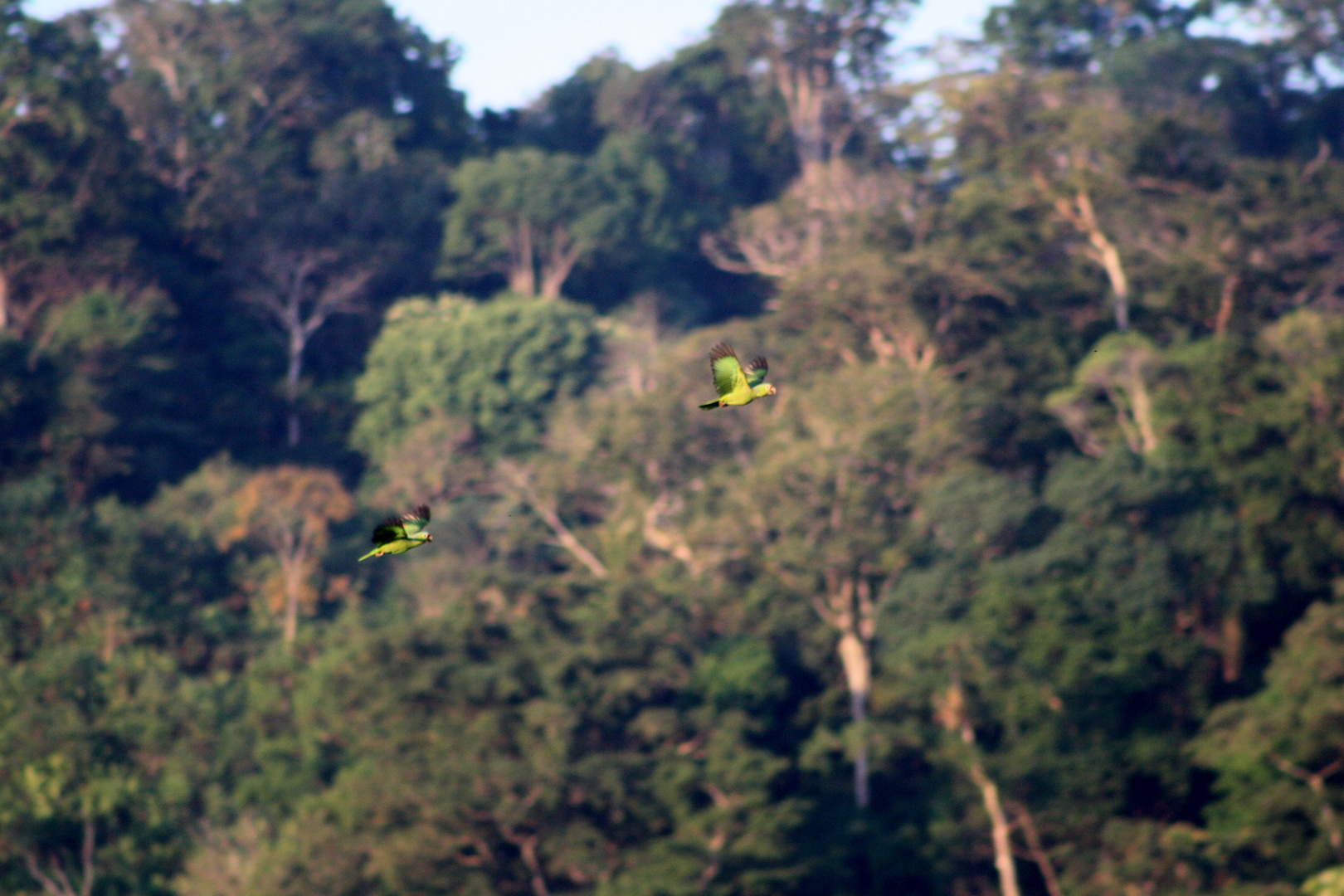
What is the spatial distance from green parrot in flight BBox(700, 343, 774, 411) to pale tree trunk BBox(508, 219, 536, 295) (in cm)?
3780

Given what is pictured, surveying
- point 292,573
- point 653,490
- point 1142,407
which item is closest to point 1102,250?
point 1142,407

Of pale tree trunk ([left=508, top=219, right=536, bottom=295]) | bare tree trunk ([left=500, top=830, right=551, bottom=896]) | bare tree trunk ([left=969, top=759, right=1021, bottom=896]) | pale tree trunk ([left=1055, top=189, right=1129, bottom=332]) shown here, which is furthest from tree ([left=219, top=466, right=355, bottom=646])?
pale tree trunk ([left=1055, top=189, right=1129, bottom=332])

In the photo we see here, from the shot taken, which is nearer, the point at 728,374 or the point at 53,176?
the point at 728,374

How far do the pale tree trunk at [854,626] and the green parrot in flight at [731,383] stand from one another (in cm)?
2116

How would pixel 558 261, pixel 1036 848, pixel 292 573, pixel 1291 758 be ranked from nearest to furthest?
pixel 1291 758, pixel 1036 848, pixel 292 573, pixel 558 261

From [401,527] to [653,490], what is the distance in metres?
25.0

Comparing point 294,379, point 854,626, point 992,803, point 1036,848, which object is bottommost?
point 1036,848

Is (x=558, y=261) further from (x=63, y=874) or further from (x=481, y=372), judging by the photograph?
(x=63, y=874)

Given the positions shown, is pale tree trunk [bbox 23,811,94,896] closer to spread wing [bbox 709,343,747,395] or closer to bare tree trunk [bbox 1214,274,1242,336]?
bare tree trunk [bbox 1214,274,1242,336]

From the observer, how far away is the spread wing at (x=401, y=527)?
13.6 feet

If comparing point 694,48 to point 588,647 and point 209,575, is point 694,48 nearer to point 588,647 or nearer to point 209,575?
point 209,575

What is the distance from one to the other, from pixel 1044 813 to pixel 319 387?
22422 mm

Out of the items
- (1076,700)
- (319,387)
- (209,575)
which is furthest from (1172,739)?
(319,387)

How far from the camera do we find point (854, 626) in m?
26.0
